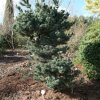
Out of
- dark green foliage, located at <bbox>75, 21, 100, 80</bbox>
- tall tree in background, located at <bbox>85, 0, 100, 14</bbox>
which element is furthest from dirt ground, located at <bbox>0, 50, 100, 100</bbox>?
tall tree in background, located at <bbox>85, 0, 100, 14</bbox>

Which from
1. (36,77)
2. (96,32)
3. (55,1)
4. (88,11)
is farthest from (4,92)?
(88,11)

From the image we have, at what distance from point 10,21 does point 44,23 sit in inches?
267

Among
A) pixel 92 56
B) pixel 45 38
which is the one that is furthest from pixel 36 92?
pixel 92 56

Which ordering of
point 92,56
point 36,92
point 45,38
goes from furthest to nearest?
point 92,56 < point 36,92 < point 45,38

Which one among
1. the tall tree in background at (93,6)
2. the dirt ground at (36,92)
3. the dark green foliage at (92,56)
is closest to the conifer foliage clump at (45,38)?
the dirt ground at (36,92)

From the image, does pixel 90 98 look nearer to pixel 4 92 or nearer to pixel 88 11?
pixel 4 92

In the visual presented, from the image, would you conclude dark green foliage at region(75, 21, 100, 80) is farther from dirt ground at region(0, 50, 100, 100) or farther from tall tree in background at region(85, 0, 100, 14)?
tall tree in background at region(85, 0, 100, 14)

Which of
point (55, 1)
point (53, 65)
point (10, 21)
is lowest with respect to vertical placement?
point (53, 65)

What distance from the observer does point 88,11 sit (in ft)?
40.2

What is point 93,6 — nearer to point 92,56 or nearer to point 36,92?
point 92,56

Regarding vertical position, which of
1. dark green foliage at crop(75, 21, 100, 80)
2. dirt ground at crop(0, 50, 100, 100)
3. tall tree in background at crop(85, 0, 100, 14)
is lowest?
dirt ground at crop(0, 50, 100, 100)

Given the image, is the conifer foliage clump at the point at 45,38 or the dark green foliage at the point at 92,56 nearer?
the conifer foliage clump at the point at 45,38

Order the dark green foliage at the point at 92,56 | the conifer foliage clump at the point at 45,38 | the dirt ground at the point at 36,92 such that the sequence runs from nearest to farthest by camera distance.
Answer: the conifer foliage clump at the point at 45,38 → the dirt ground at the point at 36,92 → the dark green foliage at the point at 92,56

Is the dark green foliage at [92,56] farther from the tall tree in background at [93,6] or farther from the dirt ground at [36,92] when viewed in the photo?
the tall tree in background at [93,6]
